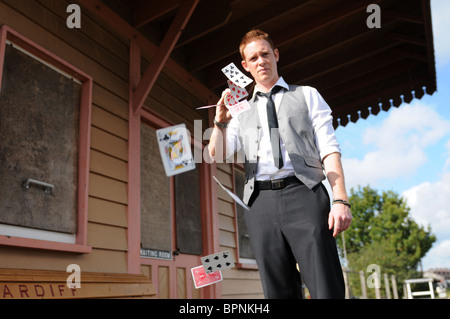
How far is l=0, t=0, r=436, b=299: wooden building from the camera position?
305 cm

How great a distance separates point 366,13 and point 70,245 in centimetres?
500

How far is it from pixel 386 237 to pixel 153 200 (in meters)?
34.2

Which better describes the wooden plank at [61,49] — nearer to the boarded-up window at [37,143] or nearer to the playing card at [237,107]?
the boarded-up window at [37,143]

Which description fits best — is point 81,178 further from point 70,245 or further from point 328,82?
point 328,82

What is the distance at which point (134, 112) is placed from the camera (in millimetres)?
4414

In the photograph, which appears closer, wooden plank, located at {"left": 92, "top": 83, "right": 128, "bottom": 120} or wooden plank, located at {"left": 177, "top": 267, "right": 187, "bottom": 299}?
wooden plank, located at {"left": 92, "top": 83, "right": 128, "bottom": 120}

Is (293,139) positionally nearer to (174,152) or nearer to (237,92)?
(237,92)

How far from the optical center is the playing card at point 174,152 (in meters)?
3.80

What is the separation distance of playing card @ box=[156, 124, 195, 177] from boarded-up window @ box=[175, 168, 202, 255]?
130 cm

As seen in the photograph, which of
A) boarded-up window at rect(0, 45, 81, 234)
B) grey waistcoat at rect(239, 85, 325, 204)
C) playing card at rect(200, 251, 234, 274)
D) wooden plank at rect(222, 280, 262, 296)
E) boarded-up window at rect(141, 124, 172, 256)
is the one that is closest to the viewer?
grey waistcoat at rect(239, 85, 325, 204)

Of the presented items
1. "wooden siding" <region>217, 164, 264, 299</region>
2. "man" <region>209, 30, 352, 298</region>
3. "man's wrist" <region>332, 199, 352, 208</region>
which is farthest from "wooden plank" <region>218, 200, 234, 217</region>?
"man's wrist" <region>332, 199, 352, 208</region>

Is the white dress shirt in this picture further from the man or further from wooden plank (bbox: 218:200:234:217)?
wooden plank (bbox: 218:200:234:217)

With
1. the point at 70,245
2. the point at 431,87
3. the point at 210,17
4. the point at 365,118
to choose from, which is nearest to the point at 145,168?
the point at 70,245

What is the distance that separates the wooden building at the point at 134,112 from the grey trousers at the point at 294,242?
1852 millimetres
